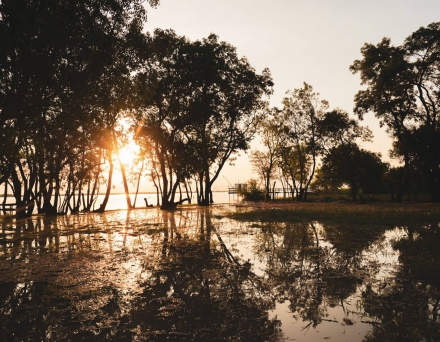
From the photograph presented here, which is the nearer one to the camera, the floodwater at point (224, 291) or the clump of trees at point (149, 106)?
the floodwater at point (224, 291)

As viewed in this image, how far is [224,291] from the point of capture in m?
6.11

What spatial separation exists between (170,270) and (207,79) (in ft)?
86.9

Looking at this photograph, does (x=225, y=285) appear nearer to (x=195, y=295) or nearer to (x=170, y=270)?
(x=195, y=295)

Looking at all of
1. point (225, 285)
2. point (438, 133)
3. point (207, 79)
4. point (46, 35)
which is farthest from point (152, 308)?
point (438, 133)

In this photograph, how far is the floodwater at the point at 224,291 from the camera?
4434 millimetres

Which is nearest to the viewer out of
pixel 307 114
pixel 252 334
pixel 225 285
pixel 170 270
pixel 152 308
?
pixel 252 334

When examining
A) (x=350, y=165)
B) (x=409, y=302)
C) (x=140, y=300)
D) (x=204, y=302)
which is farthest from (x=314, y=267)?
(x=350, y=165)

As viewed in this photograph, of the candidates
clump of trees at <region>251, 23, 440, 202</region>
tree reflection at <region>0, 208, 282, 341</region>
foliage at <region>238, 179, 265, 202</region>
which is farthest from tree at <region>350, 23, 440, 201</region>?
tree reflection at <region>0, 208, 282, 341</region>

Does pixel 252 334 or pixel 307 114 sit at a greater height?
pixel 307 114

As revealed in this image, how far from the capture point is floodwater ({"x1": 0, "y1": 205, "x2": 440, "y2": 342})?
443cm

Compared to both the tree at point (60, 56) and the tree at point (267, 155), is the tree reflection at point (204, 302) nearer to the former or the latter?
the tree at point (60, 56)

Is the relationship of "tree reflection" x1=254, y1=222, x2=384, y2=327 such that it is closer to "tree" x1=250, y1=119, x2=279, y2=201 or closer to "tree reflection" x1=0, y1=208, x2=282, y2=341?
"tree reflection" x1=0, y1=208, x2=282, y2=341

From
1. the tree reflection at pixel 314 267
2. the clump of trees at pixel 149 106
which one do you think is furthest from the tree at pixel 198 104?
the tree reflection at pixel 314 267

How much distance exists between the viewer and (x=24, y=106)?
1429cm
